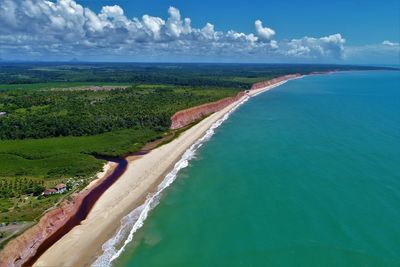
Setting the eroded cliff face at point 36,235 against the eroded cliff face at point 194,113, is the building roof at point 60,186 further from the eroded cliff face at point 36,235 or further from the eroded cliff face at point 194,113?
the eroded cliff face at point 194,113

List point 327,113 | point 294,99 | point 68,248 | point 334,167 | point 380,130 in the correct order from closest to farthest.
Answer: point 68,248 → point 334,167 → point 380,130 → point 327,113 → point 294,99

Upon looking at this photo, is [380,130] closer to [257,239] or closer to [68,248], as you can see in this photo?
[257,239]

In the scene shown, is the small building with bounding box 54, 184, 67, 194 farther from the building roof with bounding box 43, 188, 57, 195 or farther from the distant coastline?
the distant coastline

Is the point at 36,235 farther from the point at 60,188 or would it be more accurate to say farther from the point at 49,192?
the point at 60,188

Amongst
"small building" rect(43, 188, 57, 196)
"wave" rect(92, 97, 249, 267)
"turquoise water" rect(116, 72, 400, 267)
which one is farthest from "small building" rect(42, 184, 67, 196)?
"turquoise water" rect(116, 72, 400, 267)

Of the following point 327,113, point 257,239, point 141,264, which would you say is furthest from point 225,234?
point 327,113

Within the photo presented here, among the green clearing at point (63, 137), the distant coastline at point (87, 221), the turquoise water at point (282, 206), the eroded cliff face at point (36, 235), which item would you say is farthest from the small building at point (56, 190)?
the turquoise water at point (282, 206)
